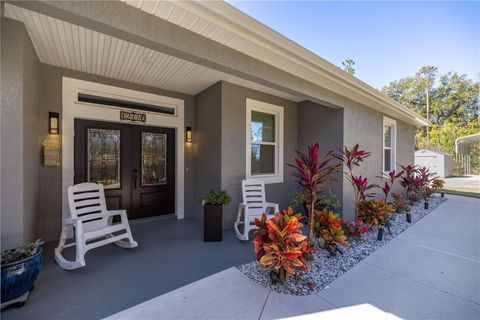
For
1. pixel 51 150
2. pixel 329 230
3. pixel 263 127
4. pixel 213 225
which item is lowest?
pixel 213 225

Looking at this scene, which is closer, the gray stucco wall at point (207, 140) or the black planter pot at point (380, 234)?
the black planter pot at point (380, 234)

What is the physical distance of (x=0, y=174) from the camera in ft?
6.67

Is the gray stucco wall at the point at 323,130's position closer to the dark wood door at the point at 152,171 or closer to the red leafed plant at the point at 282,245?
the red leafed plant at the point at 282,245

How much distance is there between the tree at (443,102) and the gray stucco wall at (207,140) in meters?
20.5

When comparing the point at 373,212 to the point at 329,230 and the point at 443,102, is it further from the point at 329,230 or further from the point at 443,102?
the point at 443,102

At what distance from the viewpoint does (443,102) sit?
66.1ft

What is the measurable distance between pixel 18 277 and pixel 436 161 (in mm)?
18853

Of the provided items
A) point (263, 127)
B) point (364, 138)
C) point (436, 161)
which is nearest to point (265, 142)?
point (263, 127)

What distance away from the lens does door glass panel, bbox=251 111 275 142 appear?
480cm

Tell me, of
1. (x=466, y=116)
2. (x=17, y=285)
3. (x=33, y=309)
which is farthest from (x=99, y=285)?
(x=466, y=116)

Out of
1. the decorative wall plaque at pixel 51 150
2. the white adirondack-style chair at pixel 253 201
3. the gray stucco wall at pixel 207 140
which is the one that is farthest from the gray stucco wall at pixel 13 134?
the white adirondack-style chair at pixel 253 201

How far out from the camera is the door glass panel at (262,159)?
4797 mm

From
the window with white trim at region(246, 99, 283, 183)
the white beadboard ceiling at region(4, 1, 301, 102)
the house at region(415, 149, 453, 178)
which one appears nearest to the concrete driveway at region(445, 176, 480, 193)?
the house at region(415, 149, 453, 178)

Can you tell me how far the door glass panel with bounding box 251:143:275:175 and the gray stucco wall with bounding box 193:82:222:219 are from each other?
3.17ft
